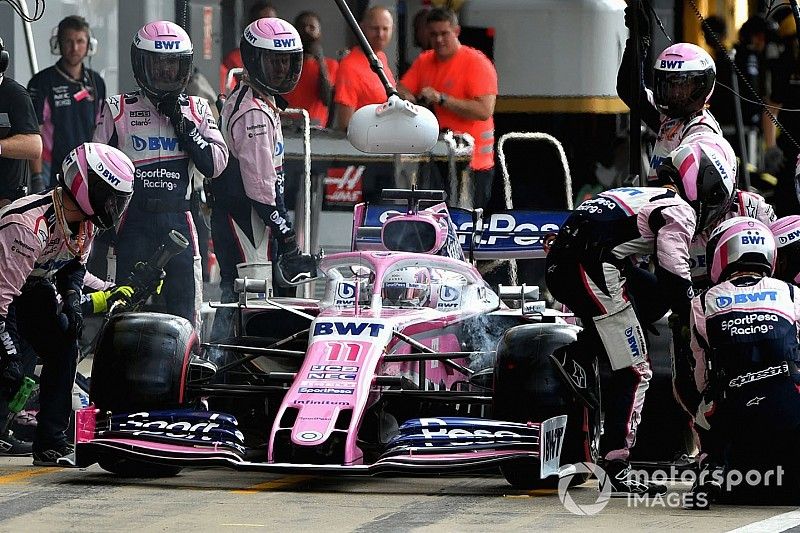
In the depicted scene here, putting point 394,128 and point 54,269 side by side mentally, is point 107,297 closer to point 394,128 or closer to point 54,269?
point 54,269

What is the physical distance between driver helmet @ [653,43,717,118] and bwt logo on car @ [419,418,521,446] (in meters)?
3.12

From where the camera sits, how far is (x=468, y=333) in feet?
34.3

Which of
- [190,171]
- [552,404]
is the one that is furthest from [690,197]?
[190,171]

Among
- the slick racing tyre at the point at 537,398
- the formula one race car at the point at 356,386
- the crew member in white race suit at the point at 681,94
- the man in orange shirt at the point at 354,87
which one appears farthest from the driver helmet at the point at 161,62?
the slick racing tyre at the point at 537,398

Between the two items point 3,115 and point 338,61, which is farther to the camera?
point 338,61

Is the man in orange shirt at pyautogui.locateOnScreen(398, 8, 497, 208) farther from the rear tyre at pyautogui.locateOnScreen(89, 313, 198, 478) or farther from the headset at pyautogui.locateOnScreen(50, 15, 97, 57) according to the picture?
the rear tyre at pyautogui.locateOnScreen(89, 313, 198, 478)

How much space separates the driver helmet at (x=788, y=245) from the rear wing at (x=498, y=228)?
5.66 ft

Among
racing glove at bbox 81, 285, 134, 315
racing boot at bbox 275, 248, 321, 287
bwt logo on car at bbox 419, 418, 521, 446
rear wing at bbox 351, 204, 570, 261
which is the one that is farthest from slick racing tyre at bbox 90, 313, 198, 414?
racing boot at bbox 275, 248, 321, 287

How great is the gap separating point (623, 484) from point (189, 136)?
4279mm

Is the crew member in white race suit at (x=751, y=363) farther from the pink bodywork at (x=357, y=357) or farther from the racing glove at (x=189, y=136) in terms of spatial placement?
the racing glove at (x=189, y=136)

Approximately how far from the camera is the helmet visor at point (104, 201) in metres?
10.1

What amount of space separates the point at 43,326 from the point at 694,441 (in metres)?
3.40

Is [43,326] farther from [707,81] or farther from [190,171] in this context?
[707,81]

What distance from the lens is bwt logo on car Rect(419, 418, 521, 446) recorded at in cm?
907
